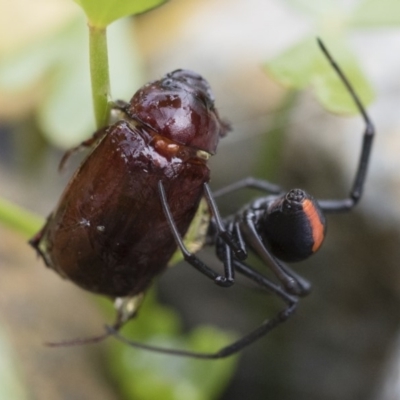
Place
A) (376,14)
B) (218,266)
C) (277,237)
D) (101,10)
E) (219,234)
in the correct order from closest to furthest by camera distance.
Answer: (101,10)
(219,234)
(277,237)
(376,14)
(218,266)

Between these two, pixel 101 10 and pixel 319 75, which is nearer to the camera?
pixel 101 10

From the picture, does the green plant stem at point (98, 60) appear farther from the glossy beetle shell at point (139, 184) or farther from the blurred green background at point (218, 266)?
the blurred green background at point (218, 266)

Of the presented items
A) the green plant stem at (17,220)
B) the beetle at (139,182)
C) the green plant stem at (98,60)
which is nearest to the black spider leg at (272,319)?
the beetle at (139,182)

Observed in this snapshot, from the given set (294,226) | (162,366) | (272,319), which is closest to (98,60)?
(294,226)

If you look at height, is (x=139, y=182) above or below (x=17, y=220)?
above

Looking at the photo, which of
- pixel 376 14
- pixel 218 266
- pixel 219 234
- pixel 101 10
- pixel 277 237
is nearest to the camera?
pixel 101 10

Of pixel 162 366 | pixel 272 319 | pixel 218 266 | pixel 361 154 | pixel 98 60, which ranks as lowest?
pixel 162 366

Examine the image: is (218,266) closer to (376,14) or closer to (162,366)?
(162,366)
